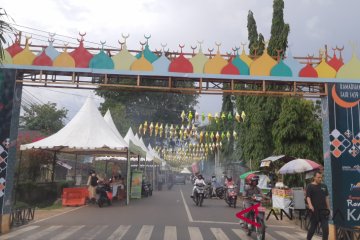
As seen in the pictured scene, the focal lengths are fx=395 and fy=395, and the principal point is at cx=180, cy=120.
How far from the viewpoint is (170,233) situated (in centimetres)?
1131

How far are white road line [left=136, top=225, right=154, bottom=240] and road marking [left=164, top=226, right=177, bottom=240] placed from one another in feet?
1.53

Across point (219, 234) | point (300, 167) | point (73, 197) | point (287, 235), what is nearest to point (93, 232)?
point (219, 234)

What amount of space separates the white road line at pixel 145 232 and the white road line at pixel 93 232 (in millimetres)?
1184

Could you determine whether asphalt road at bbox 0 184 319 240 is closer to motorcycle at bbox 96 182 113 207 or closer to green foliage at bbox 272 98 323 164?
motorcycle at bbox 96 182 113 207

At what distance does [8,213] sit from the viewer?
443 inches

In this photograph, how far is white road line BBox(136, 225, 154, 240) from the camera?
10.5 meters

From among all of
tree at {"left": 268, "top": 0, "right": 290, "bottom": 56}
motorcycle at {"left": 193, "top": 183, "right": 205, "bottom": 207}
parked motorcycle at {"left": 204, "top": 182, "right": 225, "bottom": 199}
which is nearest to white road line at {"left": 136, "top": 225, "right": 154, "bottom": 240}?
motorcycle at {"left": 193, "top": 183, "right": 205, "bottom": 207}

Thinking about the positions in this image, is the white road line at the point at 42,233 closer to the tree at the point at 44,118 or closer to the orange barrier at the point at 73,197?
the orange barrier at the point at 73,197

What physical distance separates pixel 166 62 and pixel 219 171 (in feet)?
124

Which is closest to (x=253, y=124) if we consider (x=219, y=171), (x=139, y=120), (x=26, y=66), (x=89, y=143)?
(x=89, y=143)

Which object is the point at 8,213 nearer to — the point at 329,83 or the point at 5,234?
the point at 5,234

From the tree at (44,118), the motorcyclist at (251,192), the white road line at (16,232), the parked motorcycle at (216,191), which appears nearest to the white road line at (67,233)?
the white road line at (16,232)

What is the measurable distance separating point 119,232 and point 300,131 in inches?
544

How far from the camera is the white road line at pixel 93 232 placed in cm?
A: 1043
